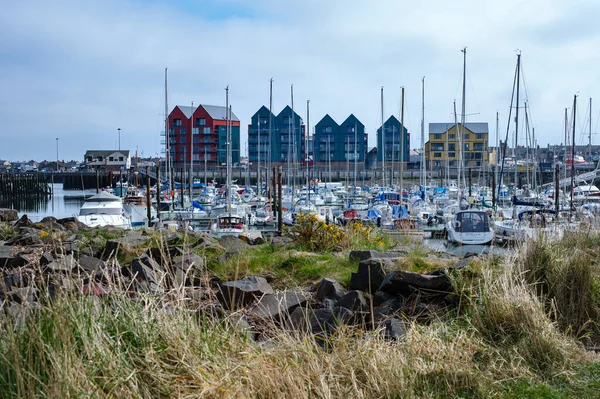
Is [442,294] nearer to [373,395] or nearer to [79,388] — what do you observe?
[373,395]

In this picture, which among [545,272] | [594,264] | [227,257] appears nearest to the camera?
[545,272]

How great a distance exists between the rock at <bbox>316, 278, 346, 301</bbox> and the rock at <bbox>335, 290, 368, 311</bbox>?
0.35m

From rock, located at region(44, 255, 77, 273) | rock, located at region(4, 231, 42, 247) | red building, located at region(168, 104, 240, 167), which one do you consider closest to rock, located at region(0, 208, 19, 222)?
rock, located at region(4, 231, 42, 247)

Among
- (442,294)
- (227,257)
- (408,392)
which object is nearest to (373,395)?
(408,392)

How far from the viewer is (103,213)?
117 ft

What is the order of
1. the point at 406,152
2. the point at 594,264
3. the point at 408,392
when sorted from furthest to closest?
the point at 406,152, the point at 594,264, the point at 408,392

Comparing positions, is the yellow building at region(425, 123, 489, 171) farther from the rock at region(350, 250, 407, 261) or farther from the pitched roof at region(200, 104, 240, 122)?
the rock at region(350, 250, 407, 261)

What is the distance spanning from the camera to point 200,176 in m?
101

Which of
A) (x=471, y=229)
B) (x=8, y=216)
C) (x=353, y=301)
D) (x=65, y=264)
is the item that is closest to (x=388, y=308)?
(x=353, y=301)

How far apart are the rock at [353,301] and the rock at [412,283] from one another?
418 millimetres

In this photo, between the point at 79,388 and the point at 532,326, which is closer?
the point at 79,388

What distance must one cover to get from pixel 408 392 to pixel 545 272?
410 cm

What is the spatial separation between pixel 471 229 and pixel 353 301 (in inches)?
867

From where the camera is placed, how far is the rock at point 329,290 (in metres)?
9.04
